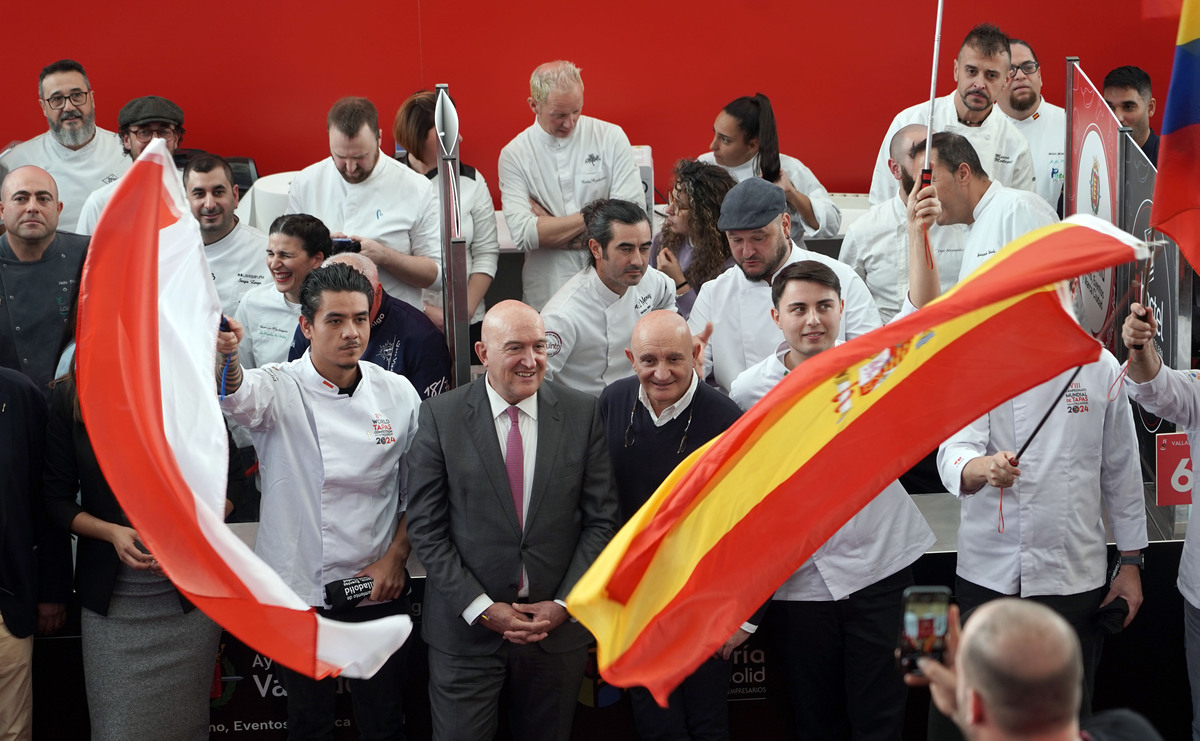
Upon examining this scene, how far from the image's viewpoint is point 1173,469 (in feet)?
14.1

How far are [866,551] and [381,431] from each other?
1659mm

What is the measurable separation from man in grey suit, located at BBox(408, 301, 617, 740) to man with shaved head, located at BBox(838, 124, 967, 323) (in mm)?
2126

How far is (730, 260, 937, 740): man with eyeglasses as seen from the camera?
13.9ft

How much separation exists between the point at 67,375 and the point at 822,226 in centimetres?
375

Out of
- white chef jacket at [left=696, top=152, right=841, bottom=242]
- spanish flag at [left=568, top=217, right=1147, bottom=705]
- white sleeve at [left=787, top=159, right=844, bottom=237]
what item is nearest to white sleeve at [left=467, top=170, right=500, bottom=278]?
white chef jacket at [left=696, top=152, right=841, bottom=242]

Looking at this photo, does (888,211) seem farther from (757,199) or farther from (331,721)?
(331,721)

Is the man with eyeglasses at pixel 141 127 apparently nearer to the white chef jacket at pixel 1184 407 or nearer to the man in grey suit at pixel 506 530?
the man in grey suit at pixel 506 530

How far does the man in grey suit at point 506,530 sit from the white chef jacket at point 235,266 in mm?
1594

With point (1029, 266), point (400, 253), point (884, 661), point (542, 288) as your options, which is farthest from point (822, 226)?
point (1029, 266)

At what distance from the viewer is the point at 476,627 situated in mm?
4082

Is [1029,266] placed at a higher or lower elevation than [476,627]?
higher

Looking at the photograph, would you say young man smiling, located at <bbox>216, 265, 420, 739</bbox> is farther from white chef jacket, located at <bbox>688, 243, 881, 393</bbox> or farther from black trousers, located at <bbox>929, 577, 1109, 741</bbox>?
black trousers, located at <bbox>929, 577, 1109, 741</bbox>

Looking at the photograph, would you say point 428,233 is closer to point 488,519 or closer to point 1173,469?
point 488,519

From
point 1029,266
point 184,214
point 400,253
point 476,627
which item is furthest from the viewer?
point 400,253
